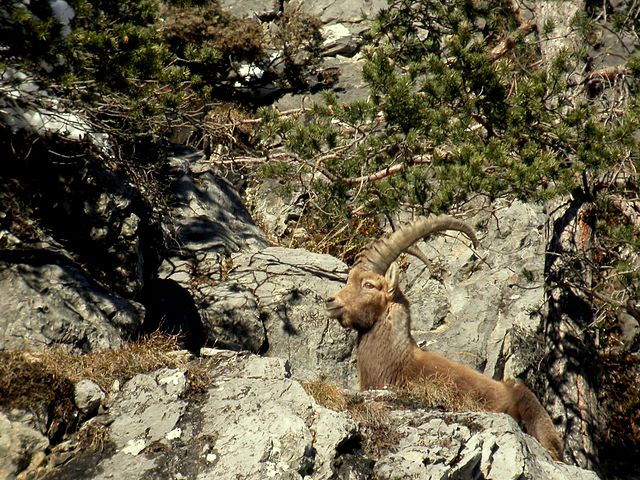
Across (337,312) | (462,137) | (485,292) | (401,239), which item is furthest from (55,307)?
(485,292)

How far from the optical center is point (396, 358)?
31.5 ft

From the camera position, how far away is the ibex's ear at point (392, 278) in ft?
32.2

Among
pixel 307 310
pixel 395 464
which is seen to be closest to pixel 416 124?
pixel 307 310

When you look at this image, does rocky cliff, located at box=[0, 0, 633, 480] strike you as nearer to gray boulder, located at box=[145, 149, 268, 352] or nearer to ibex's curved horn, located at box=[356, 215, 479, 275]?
gray boulder, located at box=[145, 149, 268, 352]

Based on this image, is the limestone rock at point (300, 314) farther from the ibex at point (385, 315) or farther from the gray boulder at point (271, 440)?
the gray boulder at point (271, 440)

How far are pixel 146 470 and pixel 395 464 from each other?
178 cm

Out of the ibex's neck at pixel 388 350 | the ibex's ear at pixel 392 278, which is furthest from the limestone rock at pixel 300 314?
the ibex's ear at pixel 392 278

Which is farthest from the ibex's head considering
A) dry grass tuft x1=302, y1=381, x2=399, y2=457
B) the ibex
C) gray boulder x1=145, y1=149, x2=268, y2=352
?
dry grass tuft x1=302, y1=381, x2=399, y2=457

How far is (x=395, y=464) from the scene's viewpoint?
6.15 meters

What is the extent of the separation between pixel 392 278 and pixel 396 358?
0.93m

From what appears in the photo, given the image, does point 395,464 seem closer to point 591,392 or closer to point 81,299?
point 81,299

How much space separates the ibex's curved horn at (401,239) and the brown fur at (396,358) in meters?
0.14

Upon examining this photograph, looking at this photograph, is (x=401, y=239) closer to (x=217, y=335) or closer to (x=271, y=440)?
(x=217, y=335)

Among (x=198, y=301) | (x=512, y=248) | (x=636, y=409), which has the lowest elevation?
(x=636, y=409)
